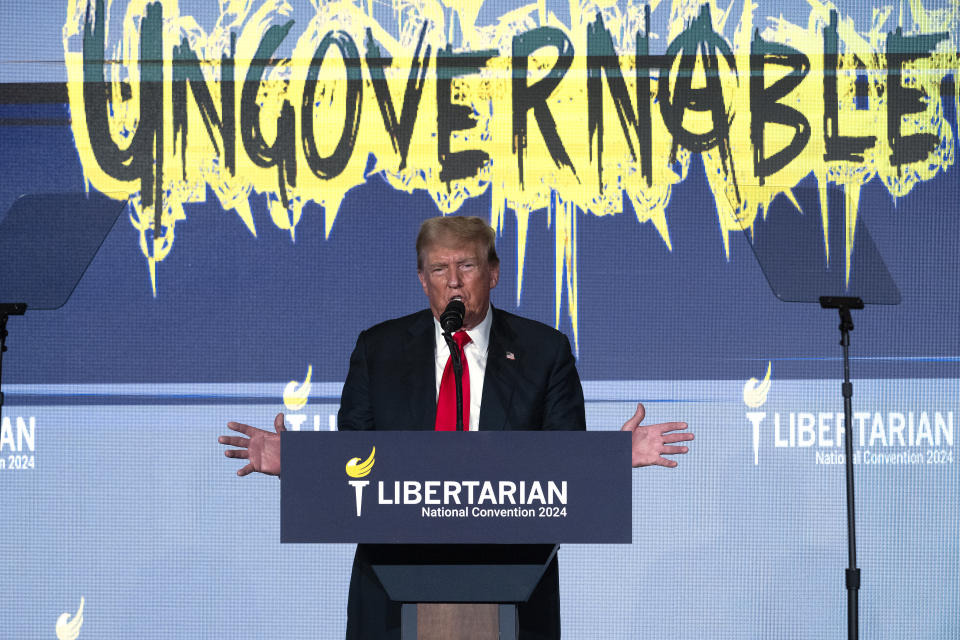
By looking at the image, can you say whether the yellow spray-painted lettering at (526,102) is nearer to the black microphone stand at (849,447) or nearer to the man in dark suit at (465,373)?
the black microphone stand at (849,447)

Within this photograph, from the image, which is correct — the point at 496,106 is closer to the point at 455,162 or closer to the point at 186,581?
the point at 455,162

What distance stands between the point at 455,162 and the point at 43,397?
198 cm

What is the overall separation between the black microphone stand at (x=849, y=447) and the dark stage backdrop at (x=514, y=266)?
0.16 meters

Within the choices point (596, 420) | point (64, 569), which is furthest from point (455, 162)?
point (64, 569)

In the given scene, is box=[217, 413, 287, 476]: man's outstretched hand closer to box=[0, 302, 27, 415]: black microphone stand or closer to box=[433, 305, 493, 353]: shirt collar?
box=[433, 305, 493, 353]: shirt collar

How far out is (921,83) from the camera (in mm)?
4172

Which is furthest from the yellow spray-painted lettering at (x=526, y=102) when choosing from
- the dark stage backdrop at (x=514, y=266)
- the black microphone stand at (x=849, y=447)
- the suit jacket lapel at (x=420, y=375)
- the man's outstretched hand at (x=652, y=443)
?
the man's outstretched hand at (x=652, y=443)

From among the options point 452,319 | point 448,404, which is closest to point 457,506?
point 452,319

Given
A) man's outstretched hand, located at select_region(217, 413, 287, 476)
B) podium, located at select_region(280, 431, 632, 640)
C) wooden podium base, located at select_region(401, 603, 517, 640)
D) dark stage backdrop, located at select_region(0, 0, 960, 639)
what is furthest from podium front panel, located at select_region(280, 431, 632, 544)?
dark stage backdrop, located at select_region(0, 0, 960, 639)

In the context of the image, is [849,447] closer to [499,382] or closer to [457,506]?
[499,382]

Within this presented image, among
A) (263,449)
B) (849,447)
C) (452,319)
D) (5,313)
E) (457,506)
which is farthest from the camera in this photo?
(5,313)

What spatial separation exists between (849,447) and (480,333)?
1751mm

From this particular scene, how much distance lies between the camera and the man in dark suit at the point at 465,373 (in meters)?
2.37

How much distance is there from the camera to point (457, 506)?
69.3 inches
